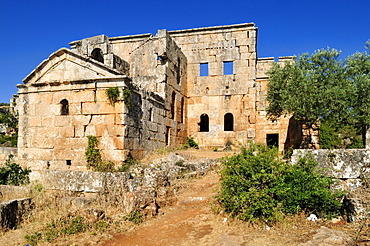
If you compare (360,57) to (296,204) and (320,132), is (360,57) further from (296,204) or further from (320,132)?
(296,204)

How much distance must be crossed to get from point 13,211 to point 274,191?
5801 millimetres

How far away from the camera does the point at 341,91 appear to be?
1362cm

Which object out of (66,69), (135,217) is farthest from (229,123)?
(135,217)

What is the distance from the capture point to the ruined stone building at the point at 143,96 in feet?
40.3

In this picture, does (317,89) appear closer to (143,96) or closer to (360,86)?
(360,86)

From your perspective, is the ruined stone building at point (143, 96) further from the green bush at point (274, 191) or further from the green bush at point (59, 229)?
the green bush at point (274, 191)

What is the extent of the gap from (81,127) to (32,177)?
3772mm

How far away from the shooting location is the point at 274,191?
19.1ft

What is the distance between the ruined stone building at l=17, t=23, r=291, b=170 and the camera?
12.3m

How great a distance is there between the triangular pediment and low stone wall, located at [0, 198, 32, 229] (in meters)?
6.53

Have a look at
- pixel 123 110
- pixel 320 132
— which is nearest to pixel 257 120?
pixel 320 132

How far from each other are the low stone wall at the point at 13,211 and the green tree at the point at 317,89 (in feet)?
41.6

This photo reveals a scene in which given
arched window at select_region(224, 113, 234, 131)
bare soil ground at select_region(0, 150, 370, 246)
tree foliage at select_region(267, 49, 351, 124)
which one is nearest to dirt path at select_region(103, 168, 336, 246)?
bare soil ground at select_region(0, 150, 370, 246)

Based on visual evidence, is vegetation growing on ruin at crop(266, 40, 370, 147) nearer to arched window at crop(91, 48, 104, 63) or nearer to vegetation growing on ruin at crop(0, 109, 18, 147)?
arched window at crop(91, 48, 104, 63)
